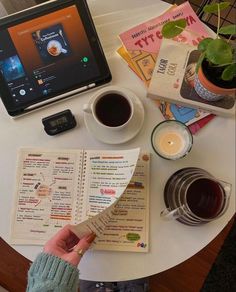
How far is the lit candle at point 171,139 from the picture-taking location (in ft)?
2.58

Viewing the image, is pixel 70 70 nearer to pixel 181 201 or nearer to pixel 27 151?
pixel 27 151

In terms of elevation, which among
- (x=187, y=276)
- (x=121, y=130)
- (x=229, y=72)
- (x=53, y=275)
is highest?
(x=229, y=72)

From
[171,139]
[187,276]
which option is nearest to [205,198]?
[171,139]

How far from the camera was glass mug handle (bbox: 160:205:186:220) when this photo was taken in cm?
72

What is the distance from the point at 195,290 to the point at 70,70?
2.81ft

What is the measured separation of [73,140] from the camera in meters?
0.82

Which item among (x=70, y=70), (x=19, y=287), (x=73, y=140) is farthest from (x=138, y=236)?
(x=19, y=287)

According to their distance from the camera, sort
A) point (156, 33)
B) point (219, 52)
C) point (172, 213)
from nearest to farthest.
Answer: point (219, 52), point (172, 213), point (156, 33)

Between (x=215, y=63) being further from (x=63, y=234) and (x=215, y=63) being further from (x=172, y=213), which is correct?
(x=63, y=234)

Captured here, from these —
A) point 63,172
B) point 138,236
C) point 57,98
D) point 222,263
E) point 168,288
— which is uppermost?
point 57,98

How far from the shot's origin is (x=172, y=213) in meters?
0.73

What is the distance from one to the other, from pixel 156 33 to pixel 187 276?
0.81 metres

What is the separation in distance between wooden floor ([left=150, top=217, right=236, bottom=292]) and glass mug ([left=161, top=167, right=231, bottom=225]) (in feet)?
1.78

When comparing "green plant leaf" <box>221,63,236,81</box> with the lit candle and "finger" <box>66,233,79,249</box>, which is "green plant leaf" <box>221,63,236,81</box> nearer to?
the lit candle
